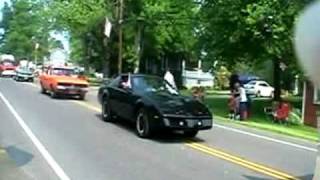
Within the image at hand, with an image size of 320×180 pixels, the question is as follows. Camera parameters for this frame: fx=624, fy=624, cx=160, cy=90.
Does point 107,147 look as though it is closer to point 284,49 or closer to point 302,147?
point 302,147

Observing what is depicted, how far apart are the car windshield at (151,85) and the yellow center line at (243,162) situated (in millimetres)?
2305

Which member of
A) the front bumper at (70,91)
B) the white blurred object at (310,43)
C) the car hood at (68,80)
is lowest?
the front bumper at (70,91)

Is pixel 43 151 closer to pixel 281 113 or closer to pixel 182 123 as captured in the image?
pixel 182 123

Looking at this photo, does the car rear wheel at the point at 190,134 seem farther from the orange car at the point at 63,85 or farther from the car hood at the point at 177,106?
the orange car at the point at 63,85

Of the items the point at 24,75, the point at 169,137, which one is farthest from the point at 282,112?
the point at 24,75

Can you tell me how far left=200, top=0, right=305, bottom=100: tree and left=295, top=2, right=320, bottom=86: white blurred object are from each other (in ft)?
75.3

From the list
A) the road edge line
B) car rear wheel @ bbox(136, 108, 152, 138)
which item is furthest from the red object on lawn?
car rear wheel @ bbox(136, 108, 152, 138)

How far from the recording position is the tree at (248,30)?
85.3 feet

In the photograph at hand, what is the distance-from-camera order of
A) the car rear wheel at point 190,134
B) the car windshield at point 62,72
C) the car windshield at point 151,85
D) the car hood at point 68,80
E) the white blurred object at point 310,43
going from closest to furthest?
1. the white blurred object at point 310,43
2. the car rear wheel at point 190,134
3. the car windshield at point 151,85
4. the car hood at point 68,80
5. the car windshield at point 62,72

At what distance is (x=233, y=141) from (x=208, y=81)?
63.4 meters

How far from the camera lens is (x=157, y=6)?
46.6 meters

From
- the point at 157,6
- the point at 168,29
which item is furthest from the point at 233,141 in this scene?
the point at 168,29

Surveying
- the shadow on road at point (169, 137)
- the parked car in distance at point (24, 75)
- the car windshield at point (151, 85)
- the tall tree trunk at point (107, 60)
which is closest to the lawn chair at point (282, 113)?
the car windshield at point (151, 85)

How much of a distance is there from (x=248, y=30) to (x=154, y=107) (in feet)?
47.7
